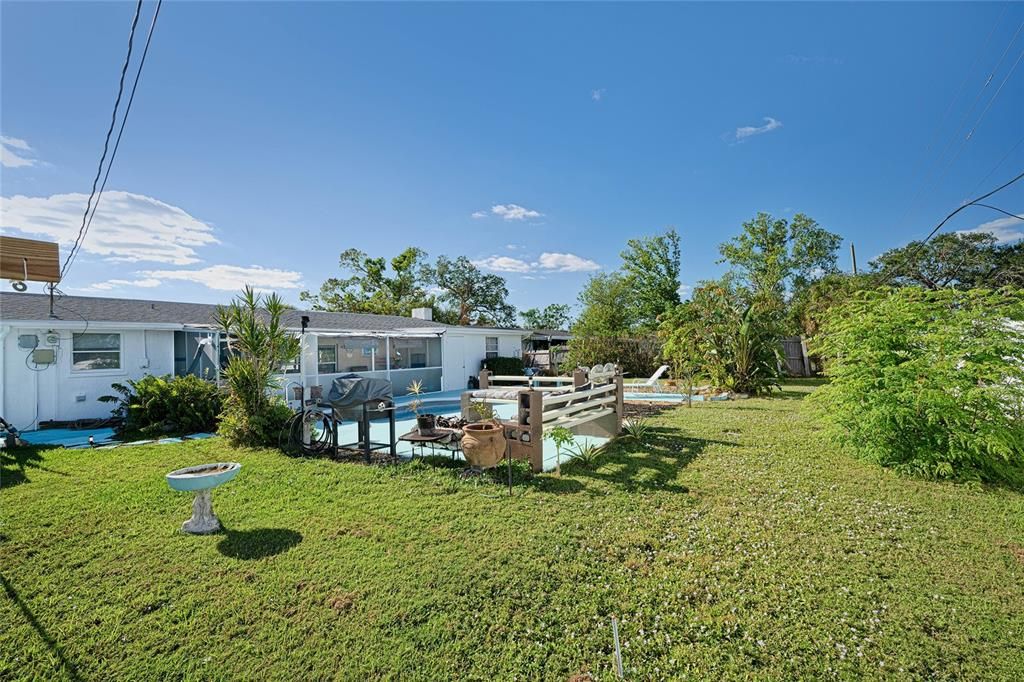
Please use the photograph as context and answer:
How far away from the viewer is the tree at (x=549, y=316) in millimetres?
48438

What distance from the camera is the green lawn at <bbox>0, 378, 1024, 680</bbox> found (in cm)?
262

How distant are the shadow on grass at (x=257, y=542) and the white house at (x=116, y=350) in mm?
6414

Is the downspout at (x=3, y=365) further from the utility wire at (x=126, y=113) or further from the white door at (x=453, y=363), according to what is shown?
the white door at (x=453, y=363)

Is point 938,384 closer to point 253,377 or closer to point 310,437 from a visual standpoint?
point 310,437

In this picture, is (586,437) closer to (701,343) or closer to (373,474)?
(373,474)

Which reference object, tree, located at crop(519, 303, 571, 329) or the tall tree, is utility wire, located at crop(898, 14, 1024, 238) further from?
tree, located at crop(519, 303, 571, 329)

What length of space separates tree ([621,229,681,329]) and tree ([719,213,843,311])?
7077 millimetres

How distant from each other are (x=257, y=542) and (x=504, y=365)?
17089 millimetres

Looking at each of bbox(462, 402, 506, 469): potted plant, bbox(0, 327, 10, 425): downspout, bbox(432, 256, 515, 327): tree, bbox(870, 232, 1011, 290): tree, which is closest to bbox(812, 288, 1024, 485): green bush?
bbox(462, 402, 506, 469): potted plant

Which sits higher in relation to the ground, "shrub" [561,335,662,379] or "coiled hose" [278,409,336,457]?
"shrub" [561,335,662,379]

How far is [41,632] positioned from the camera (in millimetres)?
2953

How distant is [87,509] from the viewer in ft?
17.0

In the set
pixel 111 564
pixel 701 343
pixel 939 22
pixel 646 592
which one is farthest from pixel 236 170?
pixel 939 22

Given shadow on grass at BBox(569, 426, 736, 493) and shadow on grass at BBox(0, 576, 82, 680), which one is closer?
shadow on grass at BBox(0, 576, 82, 680)
